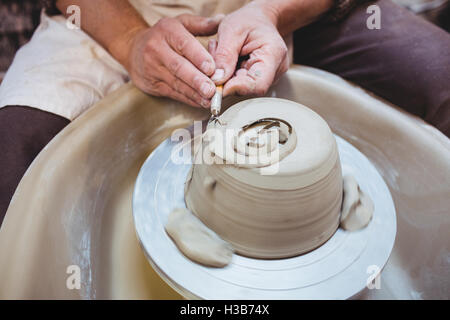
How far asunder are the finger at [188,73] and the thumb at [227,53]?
0.04 meters

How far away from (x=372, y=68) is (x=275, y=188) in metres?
0.74

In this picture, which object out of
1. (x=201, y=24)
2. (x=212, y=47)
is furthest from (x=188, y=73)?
(x=201, y=24)

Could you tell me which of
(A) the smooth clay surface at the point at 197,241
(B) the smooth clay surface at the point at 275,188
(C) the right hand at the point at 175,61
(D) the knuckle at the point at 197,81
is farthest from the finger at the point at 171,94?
(A) the smooth clay surface at the point at 197,241

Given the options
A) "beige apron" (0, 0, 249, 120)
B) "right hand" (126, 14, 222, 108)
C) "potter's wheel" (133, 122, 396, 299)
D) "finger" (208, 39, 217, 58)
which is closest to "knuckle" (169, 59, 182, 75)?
"right hand" (126, 14, 222, 108)

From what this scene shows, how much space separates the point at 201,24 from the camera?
3.62 feet

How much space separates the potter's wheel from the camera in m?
0.76

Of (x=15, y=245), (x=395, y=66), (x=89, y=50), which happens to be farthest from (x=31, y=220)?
(x=395, y=66)

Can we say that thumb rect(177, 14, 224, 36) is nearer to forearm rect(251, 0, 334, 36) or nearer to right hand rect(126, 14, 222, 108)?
right hand rect(126, 14, 222, 108)

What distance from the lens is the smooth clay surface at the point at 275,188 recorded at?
73cm

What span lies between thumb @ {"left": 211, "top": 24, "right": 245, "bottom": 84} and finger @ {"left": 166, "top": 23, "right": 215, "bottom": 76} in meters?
0.03

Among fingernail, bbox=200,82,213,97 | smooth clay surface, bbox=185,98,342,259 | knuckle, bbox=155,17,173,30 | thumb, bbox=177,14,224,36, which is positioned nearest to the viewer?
→ smooth clay surface, bbox=185,98,342,259

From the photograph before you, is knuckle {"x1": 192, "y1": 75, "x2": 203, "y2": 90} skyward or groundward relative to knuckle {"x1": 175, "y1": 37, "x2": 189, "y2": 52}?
groundward

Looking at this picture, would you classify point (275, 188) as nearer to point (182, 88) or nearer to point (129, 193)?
point (182, 88)

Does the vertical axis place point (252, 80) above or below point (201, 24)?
below
